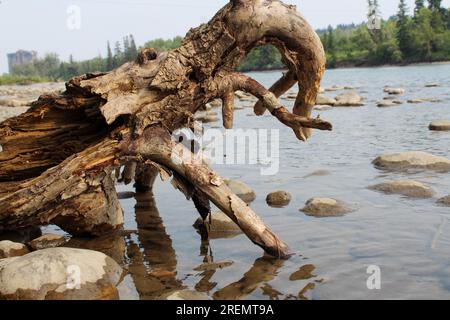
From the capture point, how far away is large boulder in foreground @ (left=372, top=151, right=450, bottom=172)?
29.4 feet

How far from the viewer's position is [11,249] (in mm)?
5691

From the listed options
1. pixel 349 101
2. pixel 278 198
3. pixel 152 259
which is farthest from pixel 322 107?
pixel 152 259

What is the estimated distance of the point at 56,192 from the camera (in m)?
5.57

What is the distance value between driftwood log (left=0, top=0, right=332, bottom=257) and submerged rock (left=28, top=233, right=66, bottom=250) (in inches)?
7.0

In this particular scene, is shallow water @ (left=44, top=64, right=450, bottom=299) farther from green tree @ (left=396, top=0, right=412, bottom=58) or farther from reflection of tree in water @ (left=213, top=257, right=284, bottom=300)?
green tree @ (left=396, top=0, right=412, bottom=58)

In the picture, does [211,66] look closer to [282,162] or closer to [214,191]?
[214,191]

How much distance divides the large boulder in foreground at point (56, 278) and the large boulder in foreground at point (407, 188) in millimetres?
4508

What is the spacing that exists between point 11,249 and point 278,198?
3.66 m

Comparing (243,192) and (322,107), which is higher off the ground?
(322,107)

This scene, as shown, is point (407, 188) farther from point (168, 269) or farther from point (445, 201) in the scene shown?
point (168, 269)

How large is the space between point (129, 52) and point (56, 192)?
111941mm

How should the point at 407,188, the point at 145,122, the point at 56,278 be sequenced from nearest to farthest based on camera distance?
the point at 56,278 → the point at 145,122 → the point at 407,188

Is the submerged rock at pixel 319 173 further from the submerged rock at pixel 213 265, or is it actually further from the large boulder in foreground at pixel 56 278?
the large boulder in foreground at pixel 56 278

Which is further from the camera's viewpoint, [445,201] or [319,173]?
[319,173]
